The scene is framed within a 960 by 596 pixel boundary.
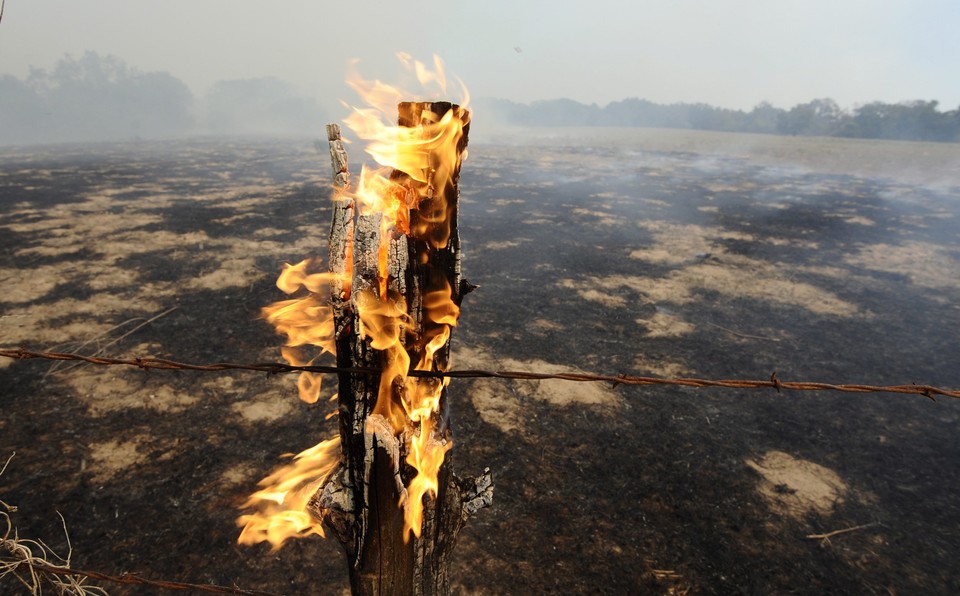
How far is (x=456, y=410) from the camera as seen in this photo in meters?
6.23

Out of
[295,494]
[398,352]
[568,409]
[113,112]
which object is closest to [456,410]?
[568,409]

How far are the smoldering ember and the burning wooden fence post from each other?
12mm

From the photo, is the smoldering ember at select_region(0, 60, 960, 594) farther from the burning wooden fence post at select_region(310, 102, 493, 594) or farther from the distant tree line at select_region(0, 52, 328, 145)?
the distant tree line at select_region(0, 52, 328, 145)

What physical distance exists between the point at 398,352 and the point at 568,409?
483cm

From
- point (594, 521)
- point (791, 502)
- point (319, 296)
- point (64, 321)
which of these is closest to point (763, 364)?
point (791, 502)

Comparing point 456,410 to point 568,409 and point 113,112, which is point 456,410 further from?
point 113,112

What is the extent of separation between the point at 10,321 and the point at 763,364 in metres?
12.1

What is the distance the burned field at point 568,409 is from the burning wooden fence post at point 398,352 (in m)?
2.33

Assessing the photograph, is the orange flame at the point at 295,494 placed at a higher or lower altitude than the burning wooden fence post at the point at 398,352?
lower

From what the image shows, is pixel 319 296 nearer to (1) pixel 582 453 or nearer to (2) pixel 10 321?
(1) pixel 582 453

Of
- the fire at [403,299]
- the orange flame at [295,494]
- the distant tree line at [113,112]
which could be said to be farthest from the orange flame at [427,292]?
the distant tree line at [113,112]

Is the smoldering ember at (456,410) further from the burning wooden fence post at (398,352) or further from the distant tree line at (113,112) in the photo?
the distant tree line at (113,112)

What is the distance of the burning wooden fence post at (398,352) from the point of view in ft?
5.99

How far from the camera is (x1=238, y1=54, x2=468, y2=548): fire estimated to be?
6.05 feet
